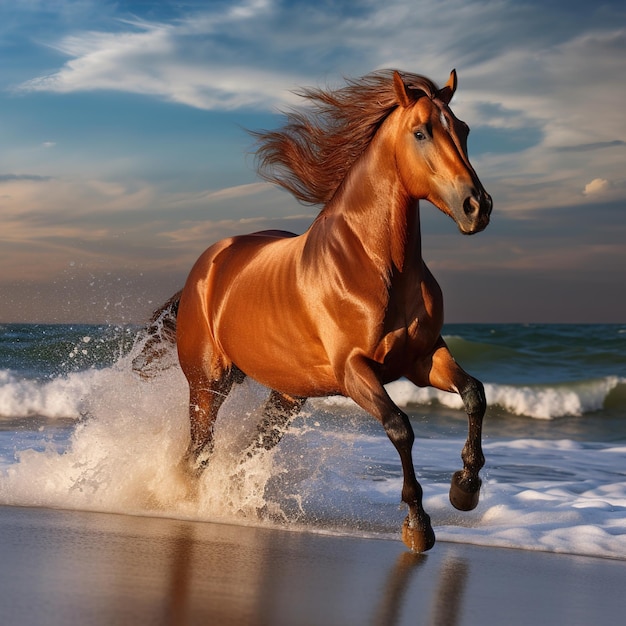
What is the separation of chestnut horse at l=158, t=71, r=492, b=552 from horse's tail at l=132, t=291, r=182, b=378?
138 cm

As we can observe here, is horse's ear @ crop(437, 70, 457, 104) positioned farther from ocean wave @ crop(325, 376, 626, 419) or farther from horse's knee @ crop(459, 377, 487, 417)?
ocean wave @ crop(325, 376, 626, 419)

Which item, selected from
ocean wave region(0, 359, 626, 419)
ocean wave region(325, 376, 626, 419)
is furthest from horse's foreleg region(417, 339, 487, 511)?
ocean wave region(325, 376, 626, 419)

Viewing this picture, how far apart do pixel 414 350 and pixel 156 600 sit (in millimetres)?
1712

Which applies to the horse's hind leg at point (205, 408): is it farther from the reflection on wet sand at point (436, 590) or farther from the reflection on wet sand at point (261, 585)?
the reflection on wet sand at point (436, 590)

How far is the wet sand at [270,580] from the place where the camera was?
3.09 meters

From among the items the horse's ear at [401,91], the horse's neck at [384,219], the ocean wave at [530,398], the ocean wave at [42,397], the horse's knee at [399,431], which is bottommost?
the ocean wave at [42,397]

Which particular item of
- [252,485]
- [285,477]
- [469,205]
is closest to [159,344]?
[285,477]

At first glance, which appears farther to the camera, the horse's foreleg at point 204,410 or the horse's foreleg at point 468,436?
the horse's foreleg at point 204,410

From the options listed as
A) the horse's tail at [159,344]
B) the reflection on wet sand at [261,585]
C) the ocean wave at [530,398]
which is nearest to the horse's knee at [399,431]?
the reflection on wet sand at [261,585]

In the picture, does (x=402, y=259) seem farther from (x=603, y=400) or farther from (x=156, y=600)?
(x=603, y=400)

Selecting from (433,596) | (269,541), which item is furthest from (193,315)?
(433,596)

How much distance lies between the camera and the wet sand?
3.09 m

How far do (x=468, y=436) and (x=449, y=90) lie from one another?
1.53 meters

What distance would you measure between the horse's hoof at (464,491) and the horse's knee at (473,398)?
0.28 m
